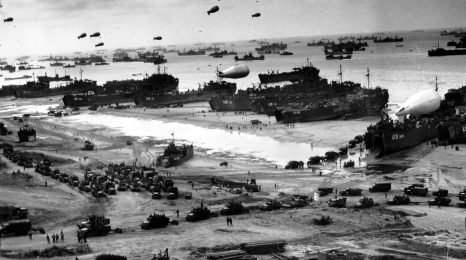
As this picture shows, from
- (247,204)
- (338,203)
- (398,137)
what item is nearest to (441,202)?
(338,203)

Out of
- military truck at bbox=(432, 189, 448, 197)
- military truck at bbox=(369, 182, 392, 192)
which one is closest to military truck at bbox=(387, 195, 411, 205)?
military truck at bbox=(432, 189, 448, 197)

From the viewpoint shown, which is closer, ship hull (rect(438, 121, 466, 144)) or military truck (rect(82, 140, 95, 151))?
ship hull (rect(438, 121, 466, 144))

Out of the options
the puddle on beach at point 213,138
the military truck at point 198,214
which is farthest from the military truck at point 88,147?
the military truck at point 198,214

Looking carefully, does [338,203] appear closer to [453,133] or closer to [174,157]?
[174,157]

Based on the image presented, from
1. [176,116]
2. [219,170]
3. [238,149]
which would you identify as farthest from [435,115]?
[176,116]

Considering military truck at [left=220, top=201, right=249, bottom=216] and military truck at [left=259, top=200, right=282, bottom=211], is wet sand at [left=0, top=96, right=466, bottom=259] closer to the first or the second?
military truck at [left=259, top=200, right=282, bottom=211]

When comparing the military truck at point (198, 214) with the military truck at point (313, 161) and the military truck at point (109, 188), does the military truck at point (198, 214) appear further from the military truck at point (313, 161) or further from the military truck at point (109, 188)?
the military truck at point (313, 161)
